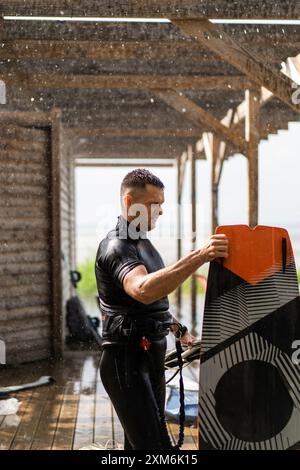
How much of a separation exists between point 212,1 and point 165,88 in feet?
9.68

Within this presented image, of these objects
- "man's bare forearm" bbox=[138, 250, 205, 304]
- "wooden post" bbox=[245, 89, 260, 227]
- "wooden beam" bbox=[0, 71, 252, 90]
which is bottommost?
"man's bare forearm" bbox=[138, 250, 205, 304]

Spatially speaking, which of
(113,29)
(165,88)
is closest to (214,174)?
(165,88)

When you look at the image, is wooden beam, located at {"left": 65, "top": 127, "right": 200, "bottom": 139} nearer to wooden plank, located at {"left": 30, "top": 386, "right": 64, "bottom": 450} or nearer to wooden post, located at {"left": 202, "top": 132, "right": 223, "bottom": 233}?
wooden post, located at {"left": 202, "top": 132, "right": 223, "bottom": 233}

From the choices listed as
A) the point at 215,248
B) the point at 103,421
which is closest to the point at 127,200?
the point at 215,248

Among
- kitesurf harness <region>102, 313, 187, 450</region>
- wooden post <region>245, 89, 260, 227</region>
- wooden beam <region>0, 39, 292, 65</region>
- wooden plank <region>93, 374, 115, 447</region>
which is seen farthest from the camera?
wooden post <region>245, 89, 260, 227</region>

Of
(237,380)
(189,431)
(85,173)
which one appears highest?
(85,173)

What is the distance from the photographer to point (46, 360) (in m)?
7.62

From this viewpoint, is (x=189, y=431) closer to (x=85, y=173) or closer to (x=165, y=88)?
(x=165, y=88)

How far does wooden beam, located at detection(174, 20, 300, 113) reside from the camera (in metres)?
5.11

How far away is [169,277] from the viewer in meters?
2.55

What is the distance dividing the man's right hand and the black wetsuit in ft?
0.86

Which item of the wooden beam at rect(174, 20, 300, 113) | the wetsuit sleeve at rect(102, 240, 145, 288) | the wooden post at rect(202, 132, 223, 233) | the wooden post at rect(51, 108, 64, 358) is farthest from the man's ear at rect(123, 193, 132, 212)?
the wooden post at rect(202, 132, 223, 233)

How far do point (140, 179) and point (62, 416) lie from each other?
2858 millimetres

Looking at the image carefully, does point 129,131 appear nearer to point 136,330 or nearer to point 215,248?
point 136,330
